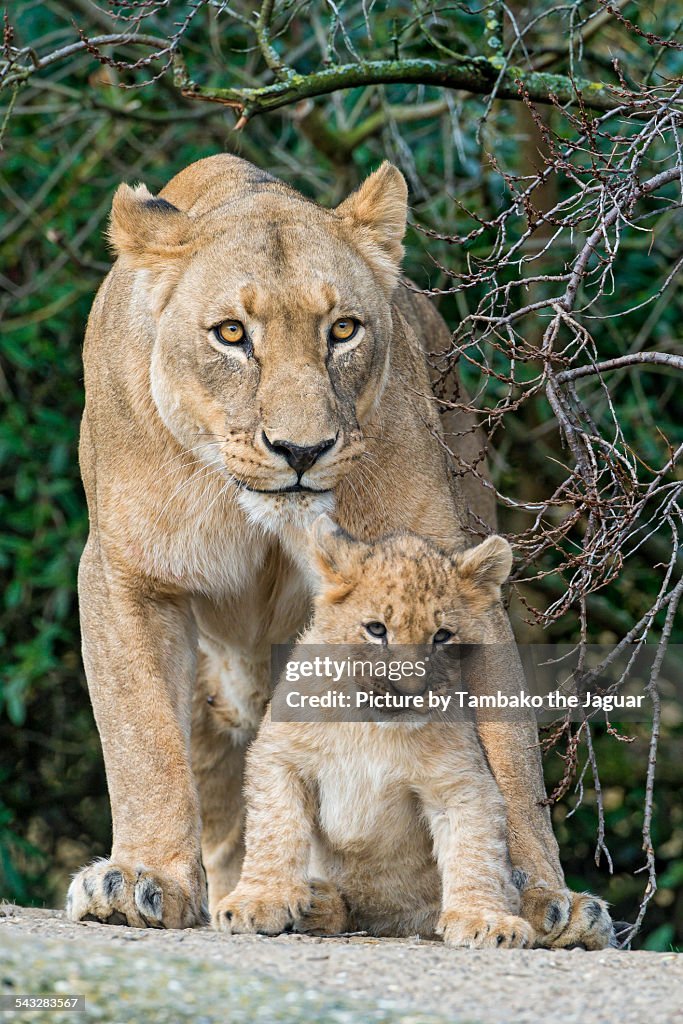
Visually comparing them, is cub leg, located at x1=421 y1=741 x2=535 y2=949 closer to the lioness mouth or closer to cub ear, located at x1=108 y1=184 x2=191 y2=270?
the lioness mouth

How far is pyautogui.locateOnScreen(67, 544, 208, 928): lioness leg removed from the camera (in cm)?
409

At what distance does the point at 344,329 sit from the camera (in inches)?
168

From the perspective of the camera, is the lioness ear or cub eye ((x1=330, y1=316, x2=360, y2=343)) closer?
cub eye ((x1=330, y1=316, x2=360, y2=343))

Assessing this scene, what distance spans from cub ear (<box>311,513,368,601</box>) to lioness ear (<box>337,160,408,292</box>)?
36.2 inches

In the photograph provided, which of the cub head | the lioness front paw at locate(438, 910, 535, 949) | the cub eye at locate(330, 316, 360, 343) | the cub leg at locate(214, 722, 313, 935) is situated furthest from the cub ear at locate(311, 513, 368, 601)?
the lioness front paw at locate(438, 910, 535, 949)

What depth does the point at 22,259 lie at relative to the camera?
7.61m

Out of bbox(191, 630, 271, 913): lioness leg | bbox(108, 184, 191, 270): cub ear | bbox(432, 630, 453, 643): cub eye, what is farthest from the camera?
bbox(191, 630, 271, 913): lioness leg

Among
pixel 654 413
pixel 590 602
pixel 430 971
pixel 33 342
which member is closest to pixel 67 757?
pixel 33 342

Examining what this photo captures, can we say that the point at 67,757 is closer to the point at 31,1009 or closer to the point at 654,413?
the point at 654,413

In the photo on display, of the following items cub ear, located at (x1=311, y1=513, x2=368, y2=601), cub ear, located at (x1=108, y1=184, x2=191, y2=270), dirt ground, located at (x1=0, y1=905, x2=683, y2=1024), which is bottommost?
dirt ground, located at (x1=0, y1=905, x2=683, y2=1024)

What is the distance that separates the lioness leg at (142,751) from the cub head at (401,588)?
0.62 m

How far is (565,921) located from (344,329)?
66.0 inches

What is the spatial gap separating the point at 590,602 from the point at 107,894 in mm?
3257

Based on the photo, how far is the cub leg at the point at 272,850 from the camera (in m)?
3.78
